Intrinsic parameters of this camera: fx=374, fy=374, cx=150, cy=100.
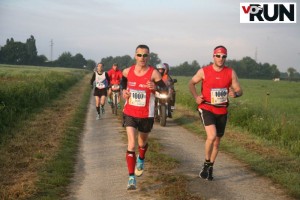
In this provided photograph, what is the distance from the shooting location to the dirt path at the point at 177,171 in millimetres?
5938

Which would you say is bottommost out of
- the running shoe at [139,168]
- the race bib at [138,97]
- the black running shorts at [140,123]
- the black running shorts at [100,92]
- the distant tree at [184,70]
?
the running shoe at [139,168]

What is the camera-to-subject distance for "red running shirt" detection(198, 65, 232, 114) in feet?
21.7

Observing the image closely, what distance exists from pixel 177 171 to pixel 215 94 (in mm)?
1707

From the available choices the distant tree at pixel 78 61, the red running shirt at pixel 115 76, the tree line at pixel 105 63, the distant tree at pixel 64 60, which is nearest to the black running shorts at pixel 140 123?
the red running shirt at pixel 115 76

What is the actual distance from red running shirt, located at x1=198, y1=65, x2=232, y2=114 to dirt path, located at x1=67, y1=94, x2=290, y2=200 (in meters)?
1.33

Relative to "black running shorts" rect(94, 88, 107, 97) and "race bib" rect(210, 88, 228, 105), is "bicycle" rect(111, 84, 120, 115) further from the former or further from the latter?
"race bib" rect(210, 88, 228, 105)

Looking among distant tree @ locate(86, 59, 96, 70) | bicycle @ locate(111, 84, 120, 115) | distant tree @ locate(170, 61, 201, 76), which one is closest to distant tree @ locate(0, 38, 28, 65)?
distant tree @ locate(86, 59, 96, 70)

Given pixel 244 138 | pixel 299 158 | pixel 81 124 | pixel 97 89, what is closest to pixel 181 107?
pixel 97 89

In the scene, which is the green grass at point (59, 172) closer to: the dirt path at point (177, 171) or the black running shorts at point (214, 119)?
the dirt path at point (177, 171)

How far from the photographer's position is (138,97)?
6230mm

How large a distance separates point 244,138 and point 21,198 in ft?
23.7

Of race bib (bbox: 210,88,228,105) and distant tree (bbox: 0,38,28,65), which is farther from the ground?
distant tree (bbox: 0,38,28,65)

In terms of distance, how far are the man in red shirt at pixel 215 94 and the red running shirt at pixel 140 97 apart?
0.97m

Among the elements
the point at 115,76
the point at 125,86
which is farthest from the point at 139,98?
the point at 115,76
